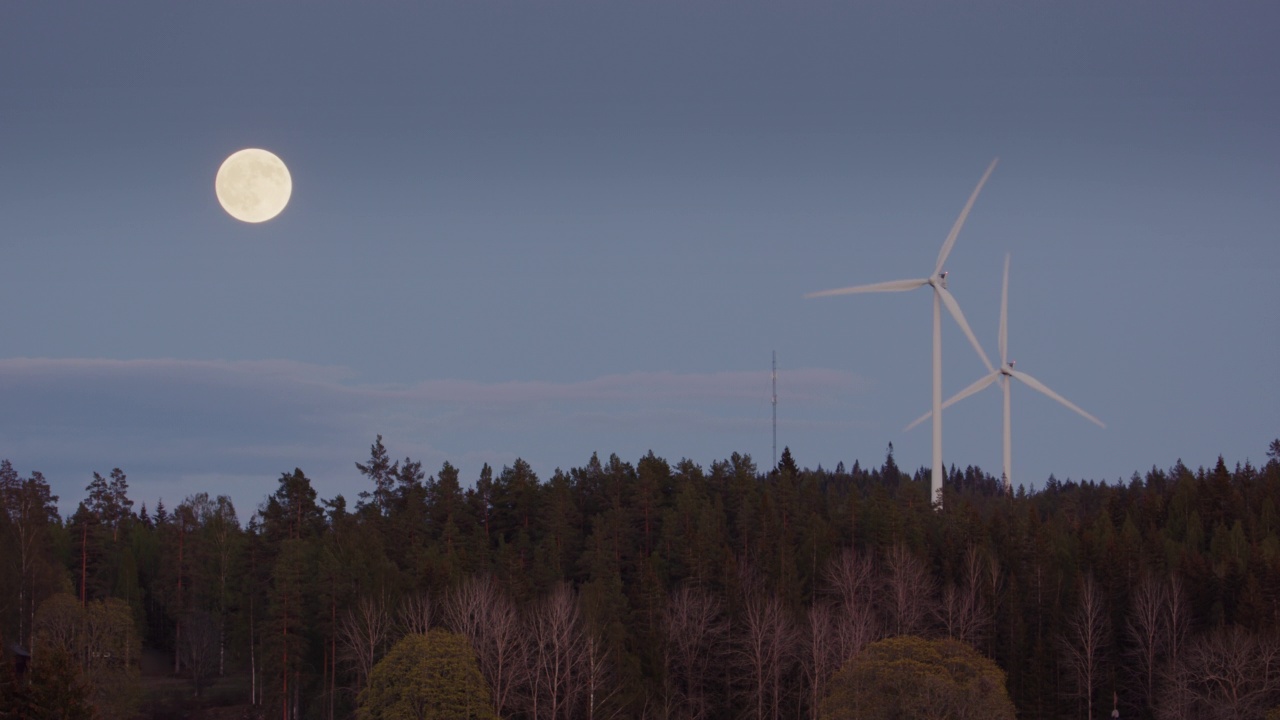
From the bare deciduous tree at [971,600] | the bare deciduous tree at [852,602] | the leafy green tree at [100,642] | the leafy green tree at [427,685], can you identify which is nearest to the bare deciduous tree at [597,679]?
the leafy green tree at [427,685]

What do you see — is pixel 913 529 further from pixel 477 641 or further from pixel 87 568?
pixel 87 568

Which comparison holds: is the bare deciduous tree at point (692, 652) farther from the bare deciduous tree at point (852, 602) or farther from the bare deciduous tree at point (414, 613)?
the bare deciduous tree at point (414, 613)

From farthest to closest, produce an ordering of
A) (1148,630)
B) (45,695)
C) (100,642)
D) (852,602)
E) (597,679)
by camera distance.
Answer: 1. (852,602)
2. (1148,630)
3. (100,642)
4. (597,679)
5. (45,695)

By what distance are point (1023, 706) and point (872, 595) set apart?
57.2ft

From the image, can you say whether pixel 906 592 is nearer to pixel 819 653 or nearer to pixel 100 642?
pixel 819 653

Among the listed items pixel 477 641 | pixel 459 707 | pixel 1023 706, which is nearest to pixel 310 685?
pixel 477 641

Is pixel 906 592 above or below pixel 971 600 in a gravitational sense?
above

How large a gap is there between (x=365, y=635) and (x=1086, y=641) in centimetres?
5435

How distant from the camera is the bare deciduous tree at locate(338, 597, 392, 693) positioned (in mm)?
98062

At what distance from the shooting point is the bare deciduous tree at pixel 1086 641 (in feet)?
350

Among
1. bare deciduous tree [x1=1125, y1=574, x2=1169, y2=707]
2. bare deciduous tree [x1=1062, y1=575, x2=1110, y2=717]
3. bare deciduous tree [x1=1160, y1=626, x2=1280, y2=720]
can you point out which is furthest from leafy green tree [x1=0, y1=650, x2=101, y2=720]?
bare deciduous tree [x1=1125, y1=574, x2=1169, y2=707]

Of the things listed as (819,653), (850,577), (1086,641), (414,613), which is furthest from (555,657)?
(1086,641)

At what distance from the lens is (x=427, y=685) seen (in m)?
82.3

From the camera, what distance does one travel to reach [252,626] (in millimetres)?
120562
